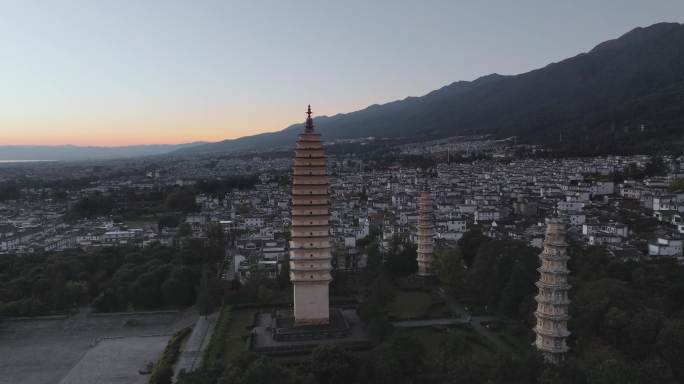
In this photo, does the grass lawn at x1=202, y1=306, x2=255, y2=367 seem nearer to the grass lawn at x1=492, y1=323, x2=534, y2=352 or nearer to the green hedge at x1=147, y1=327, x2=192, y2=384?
the green hedge at x1=147, y1=327, x2=192, y2=384

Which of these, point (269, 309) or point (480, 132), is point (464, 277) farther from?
point (480, 132)

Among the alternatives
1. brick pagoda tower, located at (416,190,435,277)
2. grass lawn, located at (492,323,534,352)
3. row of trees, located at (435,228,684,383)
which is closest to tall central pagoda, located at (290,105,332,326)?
grass lawn, located at (492,323,534,352)

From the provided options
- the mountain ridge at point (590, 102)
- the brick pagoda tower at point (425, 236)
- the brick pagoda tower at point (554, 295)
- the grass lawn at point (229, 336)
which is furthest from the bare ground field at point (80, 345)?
the mountain ridge at point (590, 102)

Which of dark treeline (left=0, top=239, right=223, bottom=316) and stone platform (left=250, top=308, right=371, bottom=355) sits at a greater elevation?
dark treeline (left=0, top=239, right=223, bottom=316)

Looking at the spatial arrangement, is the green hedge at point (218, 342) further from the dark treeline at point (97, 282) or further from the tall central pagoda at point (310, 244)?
the tall central pagoda at point (310, 244)

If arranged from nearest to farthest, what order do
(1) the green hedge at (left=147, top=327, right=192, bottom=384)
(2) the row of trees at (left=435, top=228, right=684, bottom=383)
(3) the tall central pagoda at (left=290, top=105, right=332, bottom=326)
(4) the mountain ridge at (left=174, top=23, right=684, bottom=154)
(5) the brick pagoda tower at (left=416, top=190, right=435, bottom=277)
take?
(2) the row of trees at (left=435, top=228, right=684, bottom=383) → (1) the green hedge at (left=147, top=327, right=192, bottom=384) → (3) the tall central pagoda at (left=290, top=105, right=332, bottom=326) → (5) the brick pagoda tower at (left=416, top=190, right=435, bottom=277) → (4) the mountain ridge at (left=174, top=23, right=684, bottom=154)

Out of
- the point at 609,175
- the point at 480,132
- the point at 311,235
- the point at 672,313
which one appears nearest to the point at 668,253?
the point at 672,313

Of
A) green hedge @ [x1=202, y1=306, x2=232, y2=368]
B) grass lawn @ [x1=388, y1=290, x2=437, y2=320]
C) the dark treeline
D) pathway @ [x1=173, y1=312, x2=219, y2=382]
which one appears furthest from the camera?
the dark treeline
